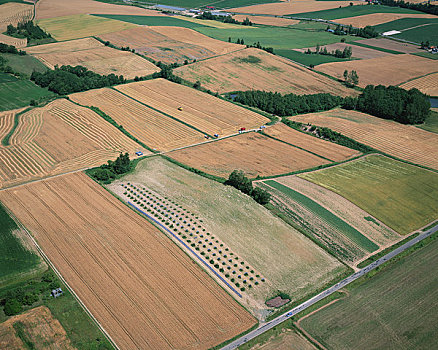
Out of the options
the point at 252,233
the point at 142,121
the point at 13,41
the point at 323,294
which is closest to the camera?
the point at 323,294

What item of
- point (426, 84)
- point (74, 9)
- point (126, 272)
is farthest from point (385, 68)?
point (74, 9)

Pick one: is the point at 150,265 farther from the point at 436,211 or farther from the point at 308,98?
the point at 308,98

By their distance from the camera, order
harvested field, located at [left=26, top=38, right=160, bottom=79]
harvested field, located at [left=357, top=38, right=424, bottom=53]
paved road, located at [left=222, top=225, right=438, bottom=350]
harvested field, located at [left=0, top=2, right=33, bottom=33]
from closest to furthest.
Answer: paved road, located at [left=222, top=225, right=438, bottom=350] < harvested field, located at [left=26, top=38, right=160, bottom=79] < harvested field, located at [left=0, top=2, right=33, bottom=33] < harvested field, located at [left=357, top=38, right=424, bottom=53]

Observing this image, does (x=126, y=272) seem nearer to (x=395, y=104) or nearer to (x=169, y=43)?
(x=395, y=104)

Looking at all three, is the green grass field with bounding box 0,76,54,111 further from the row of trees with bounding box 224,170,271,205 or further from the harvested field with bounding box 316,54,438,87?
the harvested field with bounding box 316,54,438,87

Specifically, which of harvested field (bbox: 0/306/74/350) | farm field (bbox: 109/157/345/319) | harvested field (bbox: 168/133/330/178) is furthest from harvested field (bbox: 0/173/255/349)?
harvested field (bbox: 168/133/330/178)
